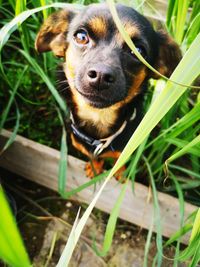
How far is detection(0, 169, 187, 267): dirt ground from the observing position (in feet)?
4.98

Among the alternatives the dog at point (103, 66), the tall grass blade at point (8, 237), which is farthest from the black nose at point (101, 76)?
the tall grass blade at point (8, 237)

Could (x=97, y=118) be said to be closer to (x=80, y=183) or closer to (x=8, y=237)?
(x=80, y=183)

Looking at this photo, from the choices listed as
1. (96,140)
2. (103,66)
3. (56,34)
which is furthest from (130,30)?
(96,140)

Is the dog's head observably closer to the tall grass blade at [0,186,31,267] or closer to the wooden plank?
the wooden plank

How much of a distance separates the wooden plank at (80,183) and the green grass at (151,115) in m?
0.08

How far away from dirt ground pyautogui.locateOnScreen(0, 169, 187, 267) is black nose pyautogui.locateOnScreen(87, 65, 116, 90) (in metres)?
0.75

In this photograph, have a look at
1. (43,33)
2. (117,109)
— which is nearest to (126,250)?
(117,109)

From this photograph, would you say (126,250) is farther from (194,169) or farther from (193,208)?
(194,169)

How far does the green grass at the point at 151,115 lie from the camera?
0.85 meters

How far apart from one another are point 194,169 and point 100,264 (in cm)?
58

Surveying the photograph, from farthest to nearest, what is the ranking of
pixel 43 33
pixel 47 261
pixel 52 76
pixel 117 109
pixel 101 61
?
pixel 52 76
pixel 47 261
pixel 117 109
pixel 43 33
pixel 101 61

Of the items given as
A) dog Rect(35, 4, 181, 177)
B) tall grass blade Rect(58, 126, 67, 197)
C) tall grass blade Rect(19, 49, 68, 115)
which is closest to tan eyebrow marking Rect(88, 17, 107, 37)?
dog Rect(35, 4, 181, 177)

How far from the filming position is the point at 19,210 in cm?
162

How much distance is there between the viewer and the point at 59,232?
158cm
